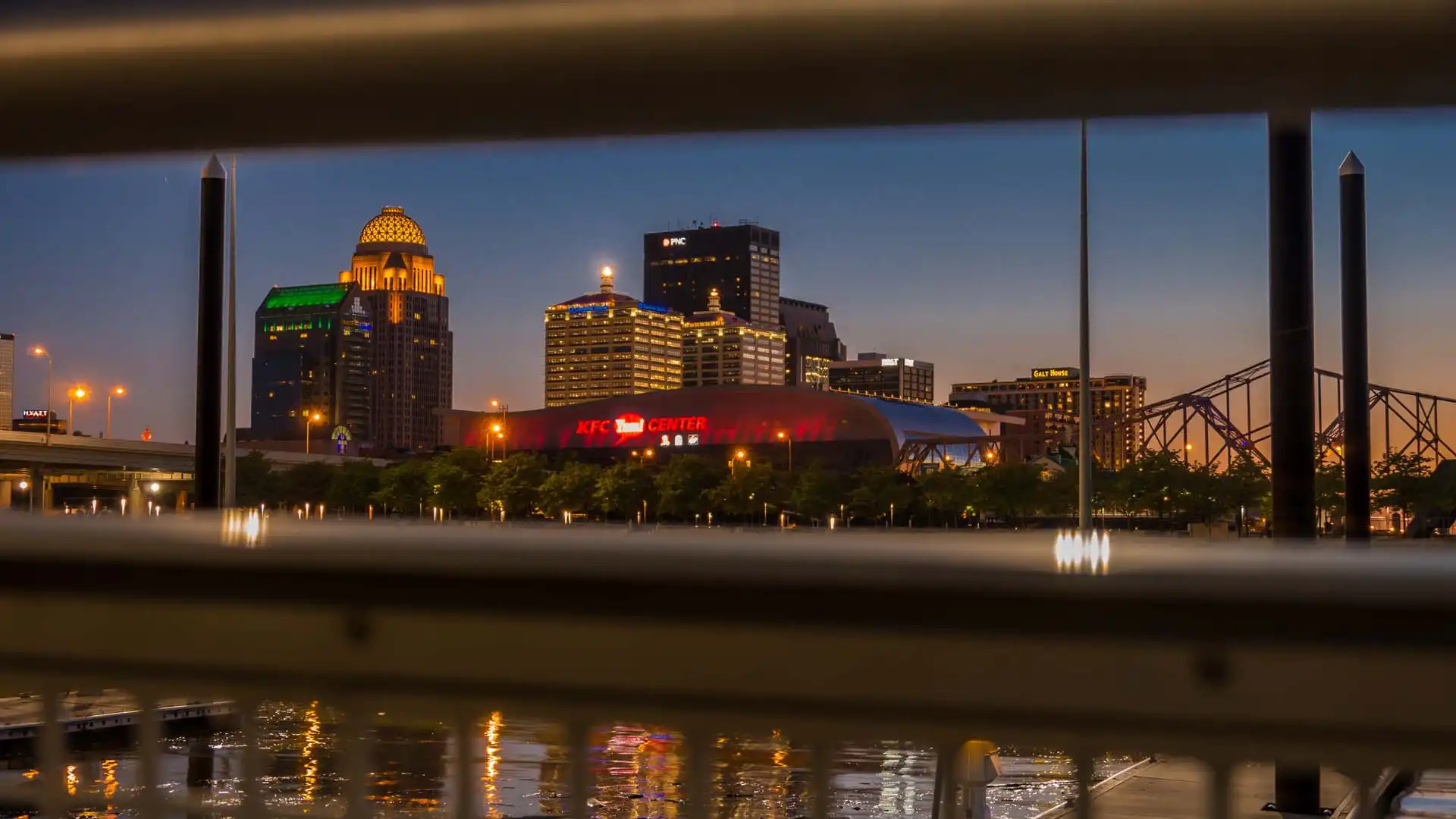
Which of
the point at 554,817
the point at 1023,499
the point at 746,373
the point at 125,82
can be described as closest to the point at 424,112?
the point at 125,82

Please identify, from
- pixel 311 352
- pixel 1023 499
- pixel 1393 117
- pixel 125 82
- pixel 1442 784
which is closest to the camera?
pixel 1393 117

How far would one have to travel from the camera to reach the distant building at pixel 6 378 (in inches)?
124

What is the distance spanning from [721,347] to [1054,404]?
391ft

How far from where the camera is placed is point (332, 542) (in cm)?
235

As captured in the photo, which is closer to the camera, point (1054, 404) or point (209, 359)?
point (209, 359)

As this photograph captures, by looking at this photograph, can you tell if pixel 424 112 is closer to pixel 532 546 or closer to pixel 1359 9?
pixel 532 546

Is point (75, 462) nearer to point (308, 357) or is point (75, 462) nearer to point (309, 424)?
point (309, 424)

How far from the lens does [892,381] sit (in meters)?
119

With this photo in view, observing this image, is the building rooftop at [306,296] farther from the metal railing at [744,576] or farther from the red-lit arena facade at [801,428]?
the red-lit arena facade at [801,428]

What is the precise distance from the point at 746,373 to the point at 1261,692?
9.75 ft

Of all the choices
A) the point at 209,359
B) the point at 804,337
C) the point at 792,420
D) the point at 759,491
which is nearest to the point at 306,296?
the point at 804,337

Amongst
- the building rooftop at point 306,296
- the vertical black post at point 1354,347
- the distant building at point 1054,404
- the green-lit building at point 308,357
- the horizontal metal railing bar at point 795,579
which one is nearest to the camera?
the horizontal metal railing bar at point 795,579

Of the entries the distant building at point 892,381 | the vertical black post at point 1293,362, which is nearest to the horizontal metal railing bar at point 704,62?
the vertical black post at point 1293,362

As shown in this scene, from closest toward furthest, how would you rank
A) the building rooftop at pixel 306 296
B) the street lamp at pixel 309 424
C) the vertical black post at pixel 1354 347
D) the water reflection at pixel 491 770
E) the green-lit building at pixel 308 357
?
1. the water reflection at pixel 491 770
2. the building rooftop at pixel 306 296
3. the green-lit building at pixel 308 357
4. the street lamp at pixel 309 424
5. the vertical black post at pixel 1354 347
